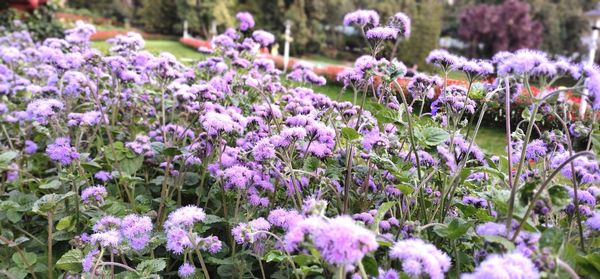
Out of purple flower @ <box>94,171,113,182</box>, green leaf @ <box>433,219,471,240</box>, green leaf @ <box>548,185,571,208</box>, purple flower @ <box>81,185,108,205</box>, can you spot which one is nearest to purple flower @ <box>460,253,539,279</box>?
green leaf @ <box>548,185,571,208</box>

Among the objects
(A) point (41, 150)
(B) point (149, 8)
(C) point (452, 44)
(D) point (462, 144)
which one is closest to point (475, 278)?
(D) point (462, 144)

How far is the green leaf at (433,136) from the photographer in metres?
2.33

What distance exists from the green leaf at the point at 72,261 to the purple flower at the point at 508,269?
63.8 inches

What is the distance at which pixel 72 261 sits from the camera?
2221 millimetres

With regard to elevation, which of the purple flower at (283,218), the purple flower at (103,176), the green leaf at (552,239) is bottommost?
the purple flower at (103,176)

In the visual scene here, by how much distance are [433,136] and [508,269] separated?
120 cm

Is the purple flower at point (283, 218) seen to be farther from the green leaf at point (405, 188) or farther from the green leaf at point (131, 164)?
the green leaf at point (131, 164)

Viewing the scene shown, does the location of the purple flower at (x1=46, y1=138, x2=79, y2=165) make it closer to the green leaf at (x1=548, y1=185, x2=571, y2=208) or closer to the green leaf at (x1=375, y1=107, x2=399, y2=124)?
the green leaf at (x1=375, y1=107, x2=399, y2=124)

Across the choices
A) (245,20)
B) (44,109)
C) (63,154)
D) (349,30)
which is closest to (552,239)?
(63,154)

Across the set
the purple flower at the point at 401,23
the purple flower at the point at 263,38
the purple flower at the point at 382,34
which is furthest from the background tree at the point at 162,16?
the purple flower at the point at 382,34

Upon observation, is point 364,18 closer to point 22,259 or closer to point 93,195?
point 93,195

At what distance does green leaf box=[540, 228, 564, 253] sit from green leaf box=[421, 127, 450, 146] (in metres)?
0.87

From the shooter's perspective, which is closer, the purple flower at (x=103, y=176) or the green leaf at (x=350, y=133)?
the green leaf at (x=350, y=133)

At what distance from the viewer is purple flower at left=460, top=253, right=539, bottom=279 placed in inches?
47.1
